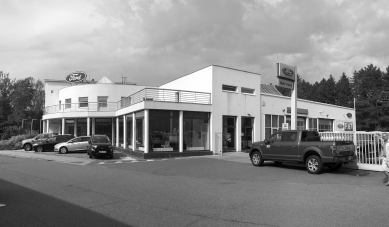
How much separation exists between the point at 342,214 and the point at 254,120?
18538 mm

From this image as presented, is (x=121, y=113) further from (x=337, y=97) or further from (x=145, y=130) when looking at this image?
(x=337, y=97)

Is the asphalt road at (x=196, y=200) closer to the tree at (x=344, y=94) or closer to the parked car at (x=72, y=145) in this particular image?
the parked car at (x=72, y=145)

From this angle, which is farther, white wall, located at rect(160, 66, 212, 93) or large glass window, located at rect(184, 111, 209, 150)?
white wall, located at rect(160, 66, 212, 93)

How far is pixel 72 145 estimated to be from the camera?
25594mm

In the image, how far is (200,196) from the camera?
8117 millimetres

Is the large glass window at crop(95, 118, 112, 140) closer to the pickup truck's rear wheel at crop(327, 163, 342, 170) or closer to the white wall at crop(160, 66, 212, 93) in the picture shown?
the white wall at crop(160, 66, 212, 93)

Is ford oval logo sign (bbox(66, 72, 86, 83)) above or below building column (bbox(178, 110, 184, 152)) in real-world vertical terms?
above

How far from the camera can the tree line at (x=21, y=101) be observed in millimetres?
62031

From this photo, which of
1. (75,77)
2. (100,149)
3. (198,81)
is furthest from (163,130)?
(75,77)

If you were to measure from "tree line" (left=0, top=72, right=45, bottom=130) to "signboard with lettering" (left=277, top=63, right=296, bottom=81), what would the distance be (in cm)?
5782

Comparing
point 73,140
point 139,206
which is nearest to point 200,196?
point 139,206

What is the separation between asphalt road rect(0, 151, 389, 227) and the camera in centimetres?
587

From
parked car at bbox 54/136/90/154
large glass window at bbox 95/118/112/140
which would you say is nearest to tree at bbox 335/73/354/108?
large glass window at bbox 95/118/112/140

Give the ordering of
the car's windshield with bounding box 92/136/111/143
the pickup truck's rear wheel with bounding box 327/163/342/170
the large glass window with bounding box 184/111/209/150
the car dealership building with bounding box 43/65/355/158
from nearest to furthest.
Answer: the pickup truck's rear wheel with bounding box 327/163/342/170 → the car dealership building with bounding box 43/65/355/158 → the large glass window with bounding box 184/111/209/150 → the car's windshield with bounding box 92/136/111/143
